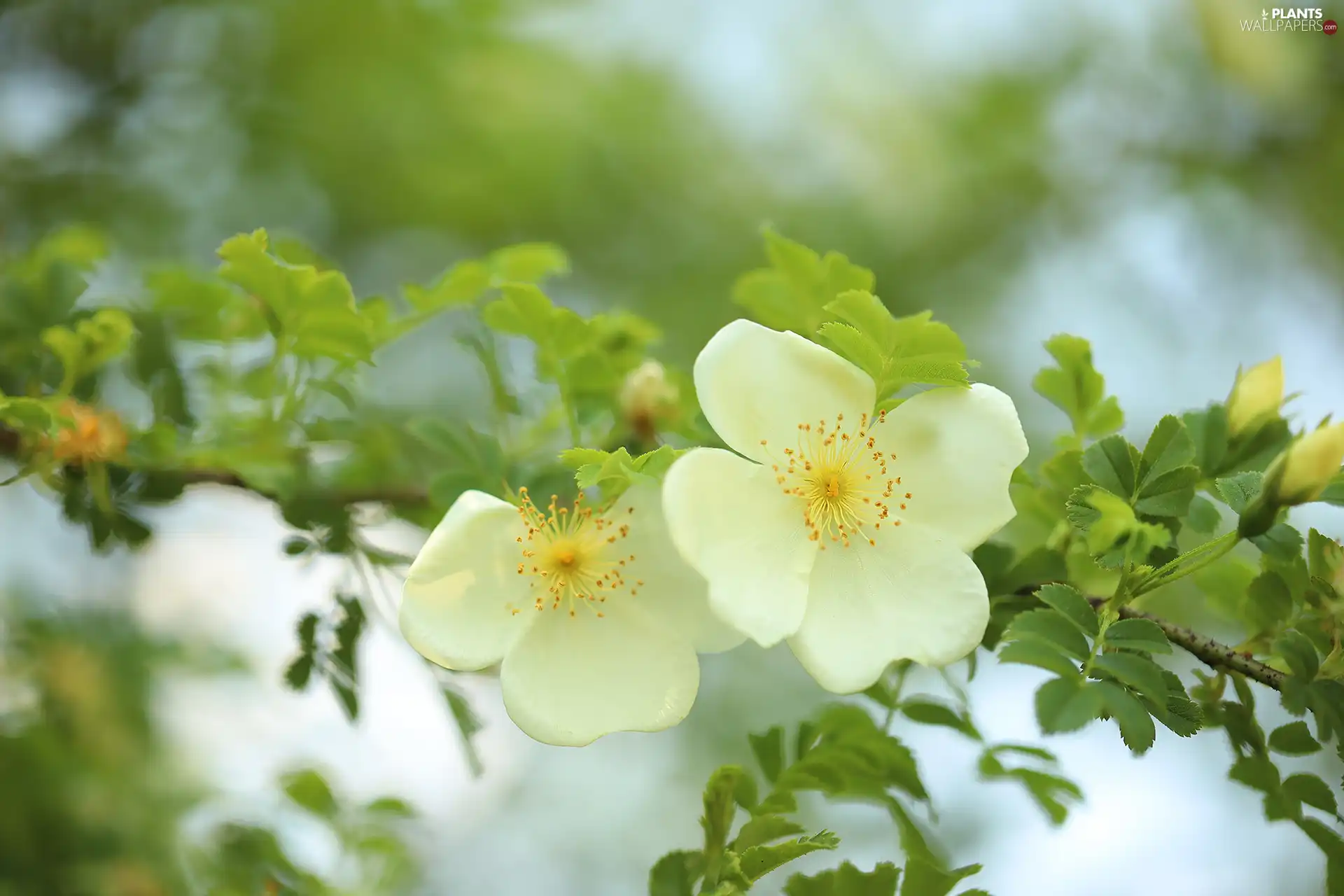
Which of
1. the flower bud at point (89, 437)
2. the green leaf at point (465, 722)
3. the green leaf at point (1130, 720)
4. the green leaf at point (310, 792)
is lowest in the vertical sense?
the green leaf at point (310, 792)

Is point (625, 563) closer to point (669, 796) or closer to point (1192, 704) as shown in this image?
point (1192, 704)

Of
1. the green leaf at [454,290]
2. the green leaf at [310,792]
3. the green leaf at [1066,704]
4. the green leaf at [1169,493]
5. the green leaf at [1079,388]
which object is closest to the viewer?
the green leaf at [1066,704]

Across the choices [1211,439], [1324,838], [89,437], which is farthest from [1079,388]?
[89,437]

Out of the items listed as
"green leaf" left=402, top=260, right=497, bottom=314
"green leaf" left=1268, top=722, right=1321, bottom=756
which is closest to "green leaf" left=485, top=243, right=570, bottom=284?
"green leaf" left=402, top=260, right=497, bottom=314

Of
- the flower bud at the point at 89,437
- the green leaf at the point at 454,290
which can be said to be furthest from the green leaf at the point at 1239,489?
the flower bud at the point at 89,437

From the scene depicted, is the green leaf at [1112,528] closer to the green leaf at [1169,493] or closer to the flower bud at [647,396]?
the green leaf at [1169,493]

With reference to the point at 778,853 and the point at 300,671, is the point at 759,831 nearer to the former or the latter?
the point at 778,853

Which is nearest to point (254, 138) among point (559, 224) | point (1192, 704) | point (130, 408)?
point (559, 224)
